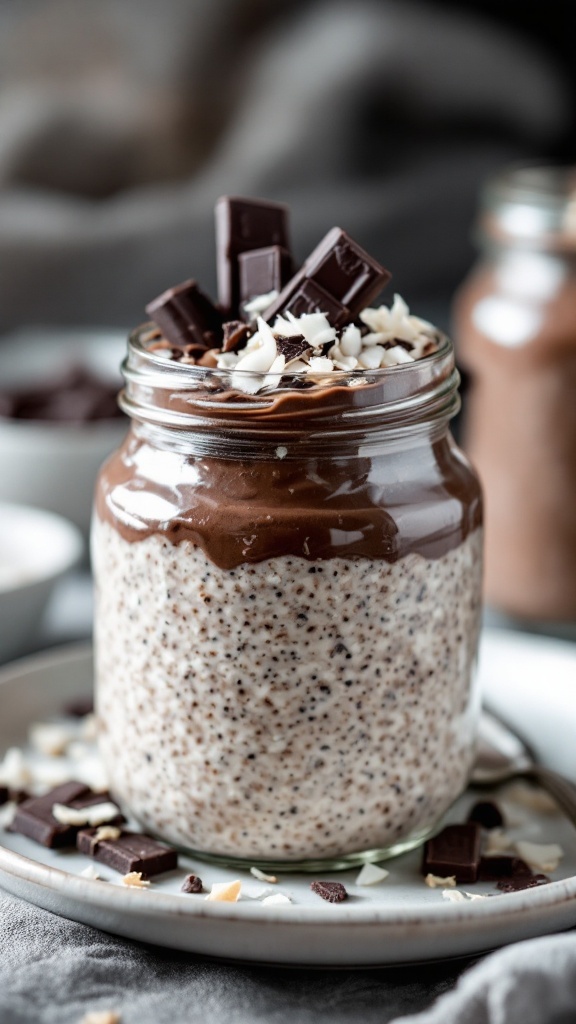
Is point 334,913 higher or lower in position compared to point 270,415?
lower

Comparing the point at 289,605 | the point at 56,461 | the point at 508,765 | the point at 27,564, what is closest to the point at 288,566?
the point at 289,605

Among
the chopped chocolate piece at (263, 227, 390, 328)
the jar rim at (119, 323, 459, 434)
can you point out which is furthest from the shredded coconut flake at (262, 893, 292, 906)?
the chopped chocolate piece at (263, 227, 390, 328)

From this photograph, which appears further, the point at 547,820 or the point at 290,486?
the point at 547,820

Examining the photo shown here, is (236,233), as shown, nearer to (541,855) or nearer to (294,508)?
(294,508)

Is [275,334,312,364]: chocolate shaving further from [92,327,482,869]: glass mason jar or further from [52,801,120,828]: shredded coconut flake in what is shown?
[52,801,120,828]: shredded coconut flake

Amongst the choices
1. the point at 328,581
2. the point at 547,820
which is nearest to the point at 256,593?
the point at 328,581

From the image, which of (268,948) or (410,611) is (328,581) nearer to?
(410,611)
